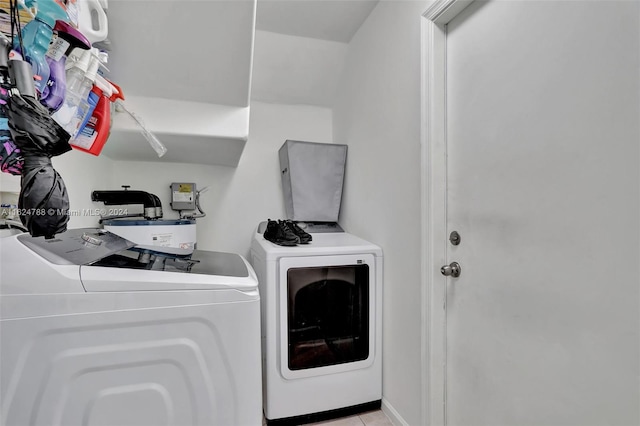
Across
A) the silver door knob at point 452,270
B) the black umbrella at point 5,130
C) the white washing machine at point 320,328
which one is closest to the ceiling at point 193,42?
the black umbrella at point 5,130

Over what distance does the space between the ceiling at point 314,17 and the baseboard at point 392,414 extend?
2411 millimetres

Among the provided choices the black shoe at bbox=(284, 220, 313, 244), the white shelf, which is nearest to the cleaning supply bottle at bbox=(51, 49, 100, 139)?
the white shelf

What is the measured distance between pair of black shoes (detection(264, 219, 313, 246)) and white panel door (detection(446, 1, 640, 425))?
0.81 meters

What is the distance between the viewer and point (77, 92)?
76 centimetres

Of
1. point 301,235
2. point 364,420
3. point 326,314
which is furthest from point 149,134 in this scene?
point 364,420

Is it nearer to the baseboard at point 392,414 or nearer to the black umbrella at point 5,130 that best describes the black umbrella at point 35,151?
the black umbrella at point 5,130

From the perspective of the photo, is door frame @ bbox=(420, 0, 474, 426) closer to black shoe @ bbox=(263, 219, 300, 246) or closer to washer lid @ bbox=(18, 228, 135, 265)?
black shoe @ bbox=(263, 219, 300, 246)

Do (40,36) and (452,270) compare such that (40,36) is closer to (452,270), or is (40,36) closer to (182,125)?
(182,125)

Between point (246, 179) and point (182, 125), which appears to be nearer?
point (182, 125)

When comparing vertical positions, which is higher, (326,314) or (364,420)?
(326,314)

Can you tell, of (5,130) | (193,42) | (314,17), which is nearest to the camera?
(5,130)

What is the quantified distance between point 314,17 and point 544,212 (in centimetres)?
181

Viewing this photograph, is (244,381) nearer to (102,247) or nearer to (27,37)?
(102,247)

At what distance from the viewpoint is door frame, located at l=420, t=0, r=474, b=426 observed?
1285 mm
